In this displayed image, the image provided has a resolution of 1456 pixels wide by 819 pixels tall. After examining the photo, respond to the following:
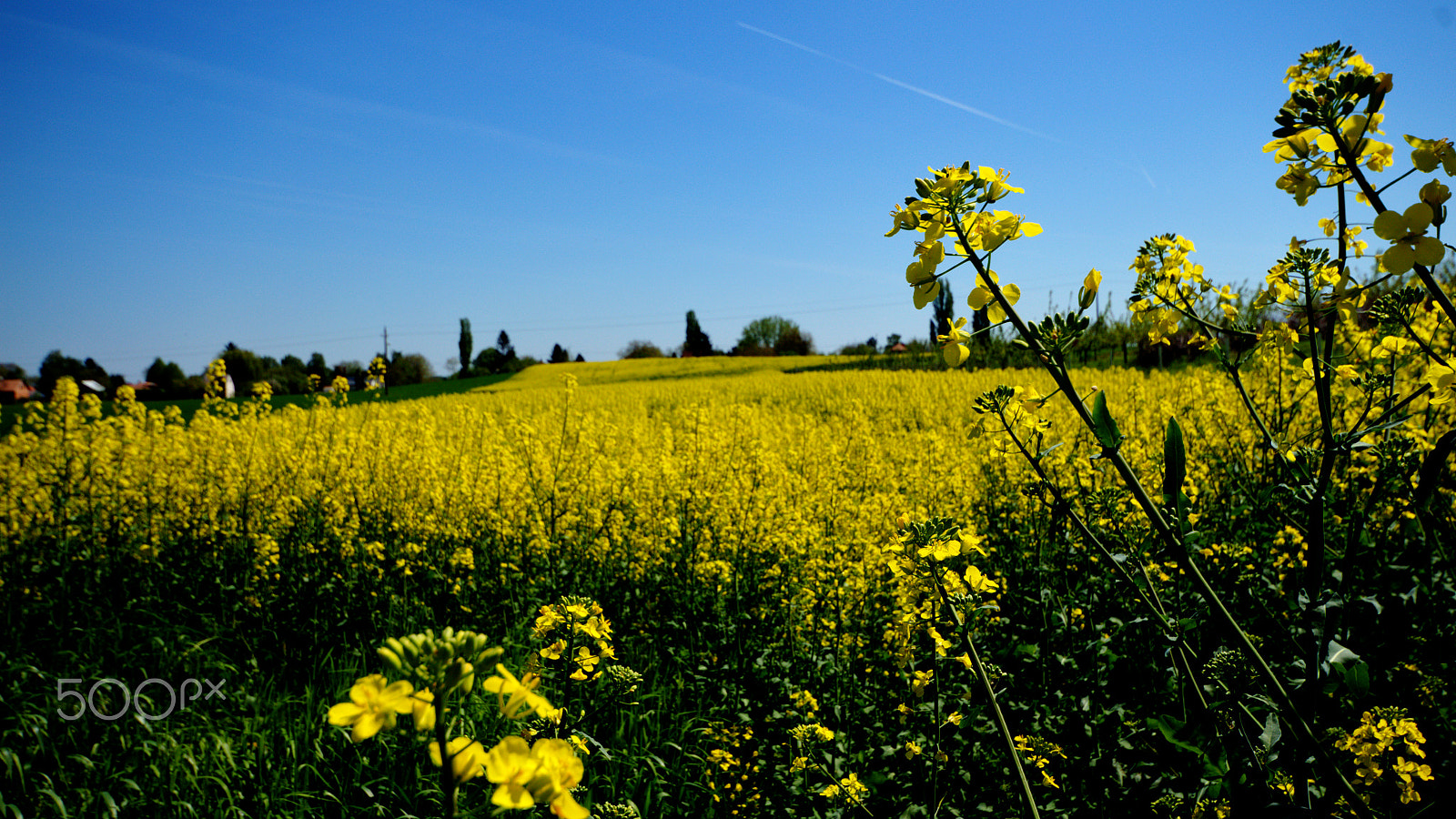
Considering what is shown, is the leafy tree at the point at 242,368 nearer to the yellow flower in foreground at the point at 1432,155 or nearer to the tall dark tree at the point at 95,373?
the tall dark tree at the point at 95,373

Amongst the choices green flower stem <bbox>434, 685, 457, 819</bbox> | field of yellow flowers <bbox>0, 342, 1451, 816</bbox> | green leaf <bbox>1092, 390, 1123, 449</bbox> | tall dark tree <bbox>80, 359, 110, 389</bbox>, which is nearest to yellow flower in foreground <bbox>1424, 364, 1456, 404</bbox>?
field of yellow flowers <bbox>0, 342, 1451, 816</bbox>

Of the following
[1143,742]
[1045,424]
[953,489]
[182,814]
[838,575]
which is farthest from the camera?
[953,489]

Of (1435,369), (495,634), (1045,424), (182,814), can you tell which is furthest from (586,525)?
(1435,369)

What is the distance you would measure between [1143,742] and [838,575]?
1563 mm

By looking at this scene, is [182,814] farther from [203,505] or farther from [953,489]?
[953,489]

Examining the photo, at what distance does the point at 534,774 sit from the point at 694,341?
2503 inches

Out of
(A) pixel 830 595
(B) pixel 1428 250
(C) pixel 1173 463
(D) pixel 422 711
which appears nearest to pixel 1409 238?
(B) pixel 1428 250

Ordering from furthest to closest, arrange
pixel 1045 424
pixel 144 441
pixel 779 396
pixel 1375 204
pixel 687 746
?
pixel 779 396 → pixel 144 441 → pixel 687 746 → pixel 1045 424 → pixel 1375 204

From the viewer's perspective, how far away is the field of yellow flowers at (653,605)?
7.43ft

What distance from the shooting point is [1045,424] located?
1651mm

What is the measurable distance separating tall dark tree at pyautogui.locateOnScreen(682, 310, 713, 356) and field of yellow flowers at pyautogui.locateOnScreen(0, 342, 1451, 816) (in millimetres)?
A: 52144

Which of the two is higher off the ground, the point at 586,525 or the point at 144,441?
the point at 144,441

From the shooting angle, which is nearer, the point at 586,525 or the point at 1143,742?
the point at 1143,742

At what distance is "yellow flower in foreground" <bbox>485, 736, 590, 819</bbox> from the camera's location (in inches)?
27.2
